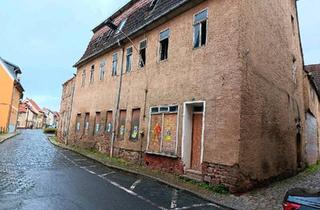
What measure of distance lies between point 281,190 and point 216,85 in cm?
439

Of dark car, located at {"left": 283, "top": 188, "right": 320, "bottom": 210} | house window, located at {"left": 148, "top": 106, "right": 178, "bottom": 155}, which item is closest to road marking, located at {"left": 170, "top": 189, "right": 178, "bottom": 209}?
house window, located at {"left": 148, "top": 106, "right": 178, "bottom": 155}

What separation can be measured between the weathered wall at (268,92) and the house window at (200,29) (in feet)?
5.96

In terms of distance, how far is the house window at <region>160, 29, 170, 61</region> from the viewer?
14273 millimetres

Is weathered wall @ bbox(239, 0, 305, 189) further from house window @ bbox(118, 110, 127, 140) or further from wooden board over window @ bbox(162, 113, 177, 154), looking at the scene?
house window @ bbox(118, 110, 127, 140)

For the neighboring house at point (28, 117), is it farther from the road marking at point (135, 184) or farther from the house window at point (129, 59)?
the road marking at point (135, 184)

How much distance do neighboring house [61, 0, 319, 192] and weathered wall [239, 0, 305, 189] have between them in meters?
0.04

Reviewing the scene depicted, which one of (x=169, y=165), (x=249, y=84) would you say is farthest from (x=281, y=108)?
(x=169, y=165)

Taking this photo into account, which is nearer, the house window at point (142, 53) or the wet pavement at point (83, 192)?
the wet pavement at point (83, 192)

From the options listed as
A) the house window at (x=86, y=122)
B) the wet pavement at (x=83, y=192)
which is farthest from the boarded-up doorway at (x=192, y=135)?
the house window at (x=86, y=122)

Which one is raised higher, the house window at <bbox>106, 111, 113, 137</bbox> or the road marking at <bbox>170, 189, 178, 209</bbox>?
the house window at <bbox>106, 111, 113, 137</bbox>

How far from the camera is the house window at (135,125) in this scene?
1555 centimetres

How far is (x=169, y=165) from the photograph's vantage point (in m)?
12.5

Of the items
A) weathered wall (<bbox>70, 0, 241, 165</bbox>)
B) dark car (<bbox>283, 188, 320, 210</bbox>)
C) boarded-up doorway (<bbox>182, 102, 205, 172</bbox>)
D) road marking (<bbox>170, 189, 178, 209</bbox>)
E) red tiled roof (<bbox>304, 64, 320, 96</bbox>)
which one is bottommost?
road marking (<bbox>170, 189, 178, 209</bbox>)

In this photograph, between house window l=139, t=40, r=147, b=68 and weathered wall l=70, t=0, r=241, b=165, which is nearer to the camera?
weathered wall l=70, t=0, r=241, b=165
